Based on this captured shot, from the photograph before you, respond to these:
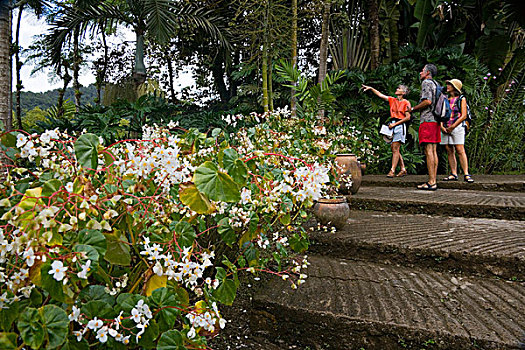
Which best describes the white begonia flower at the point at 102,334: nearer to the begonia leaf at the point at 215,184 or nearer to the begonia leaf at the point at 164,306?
the begonia leaf at the point at 164,306

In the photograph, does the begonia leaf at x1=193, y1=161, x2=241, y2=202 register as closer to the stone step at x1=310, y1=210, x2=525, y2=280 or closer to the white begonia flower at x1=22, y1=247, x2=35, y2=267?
the white begonia flower at x1=22, y1=247, x2=35, y2=267

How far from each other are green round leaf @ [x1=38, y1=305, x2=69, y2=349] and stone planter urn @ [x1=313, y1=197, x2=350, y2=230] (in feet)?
6.27

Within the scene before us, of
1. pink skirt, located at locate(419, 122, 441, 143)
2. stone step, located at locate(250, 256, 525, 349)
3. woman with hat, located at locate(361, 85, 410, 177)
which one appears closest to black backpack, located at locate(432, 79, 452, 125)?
pink skirt, located at locate(419, 122, 441, 143)

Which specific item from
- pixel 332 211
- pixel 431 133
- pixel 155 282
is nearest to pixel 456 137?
pixel 431 133

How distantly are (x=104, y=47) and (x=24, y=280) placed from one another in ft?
45.5

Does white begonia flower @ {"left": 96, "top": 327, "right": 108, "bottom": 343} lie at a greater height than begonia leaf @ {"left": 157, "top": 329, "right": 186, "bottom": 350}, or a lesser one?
greater

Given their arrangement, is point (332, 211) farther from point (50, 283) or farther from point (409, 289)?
point (50, 283)

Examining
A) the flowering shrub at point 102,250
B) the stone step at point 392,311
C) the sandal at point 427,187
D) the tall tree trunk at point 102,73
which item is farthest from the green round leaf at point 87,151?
the tall tree trunk at point 102,73

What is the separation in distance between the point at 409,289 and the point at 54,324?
170 centimetres

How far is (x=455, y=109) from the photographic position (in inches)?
180

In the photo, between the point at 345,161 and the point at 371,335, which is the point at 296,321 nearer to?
the point at 371,335

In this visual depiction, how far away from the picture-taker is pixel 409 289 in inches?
72.1

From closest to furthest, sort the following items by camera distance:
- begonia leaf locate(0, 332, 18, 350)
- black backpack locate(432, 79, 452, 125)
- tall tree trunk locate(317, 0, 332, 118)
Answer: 1. begonia leaf locate(0, 332, 18, 350)
2. black backpack locate(432, 79, 452, 125)
3. tall tree trunk locate(317, 0, 332, 118)

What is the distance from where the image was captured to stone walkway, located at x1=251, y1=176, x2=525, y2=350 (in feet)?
4.87
